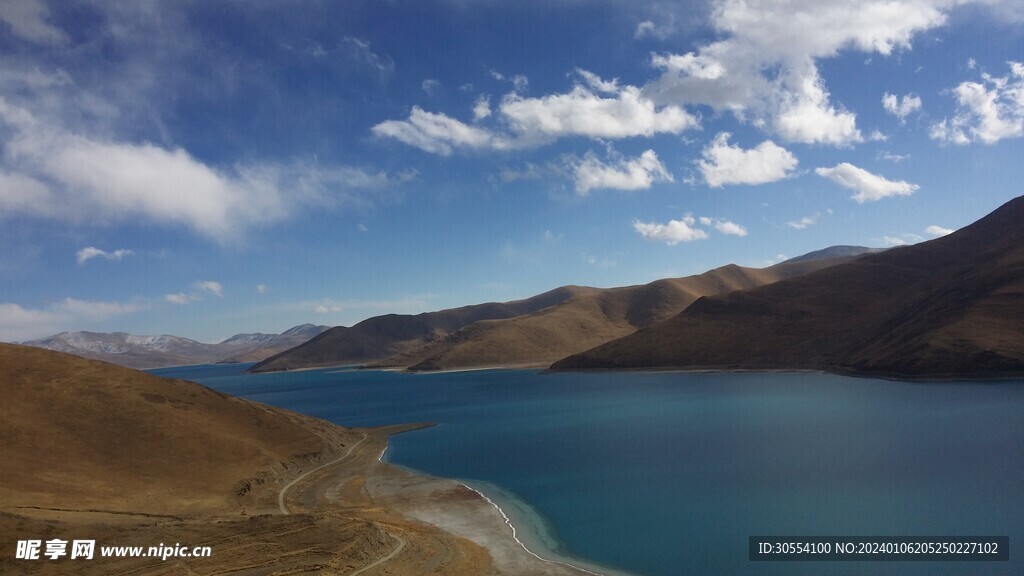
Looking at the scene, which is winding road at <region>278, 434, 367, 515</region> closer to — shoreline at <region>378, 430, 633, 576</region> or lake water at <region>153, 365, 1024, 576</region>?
lake water at <region>153, 365, 1024, 576</region>

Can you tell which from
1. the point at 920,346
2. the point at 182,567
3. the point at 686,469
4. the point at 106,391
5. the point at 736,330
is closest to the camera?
the point at 182,567

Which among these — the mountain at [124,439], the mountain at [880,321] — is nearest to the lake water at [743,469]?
the mountain at [880,321]

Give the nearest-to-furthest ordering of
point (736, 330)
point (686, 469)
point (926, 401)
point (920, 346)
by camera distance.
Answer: point (686, 469) < point (926, 401) < point (920, 346) < point (736, 330)

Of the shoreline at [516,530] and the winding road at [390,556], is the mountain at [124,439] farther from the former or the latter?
the winding road at [390,556]

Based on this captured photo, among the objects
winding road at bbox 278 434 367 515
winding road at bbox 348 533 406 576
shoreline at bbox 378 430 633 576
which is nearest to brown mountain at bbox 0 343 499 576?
winding road at bbox 348 533 406 576

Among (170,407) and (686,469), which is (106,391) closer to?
(170,407)

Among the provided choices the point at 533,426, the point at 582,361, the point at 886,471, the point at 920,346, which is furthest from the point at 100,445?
the point at 582,361
